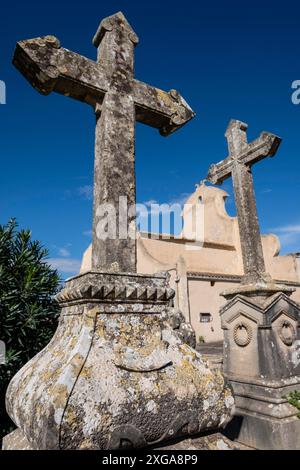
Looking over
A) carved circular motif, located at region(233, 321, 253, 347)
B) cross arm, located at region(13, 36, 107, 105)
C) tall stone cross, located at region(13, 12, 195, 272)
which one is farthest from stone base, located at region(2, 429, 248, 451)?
carved circular motif, located at region(233, 321, 253, 347)

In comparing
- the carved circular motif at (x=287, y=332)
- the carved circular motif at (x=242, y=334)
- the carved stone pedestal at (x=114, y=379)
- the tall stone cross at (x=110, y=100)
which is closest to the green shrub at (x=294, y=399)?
the carved circular motif at (x=287, y=332)

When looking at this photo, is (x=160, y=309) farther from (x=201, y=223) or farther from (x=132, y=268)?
(x=201, y=223)

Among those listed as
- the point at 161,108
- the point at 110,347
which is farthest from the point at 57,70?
the point at 110,347

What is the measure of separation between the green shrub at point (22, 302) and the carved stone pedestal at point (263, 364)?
3.02 meters

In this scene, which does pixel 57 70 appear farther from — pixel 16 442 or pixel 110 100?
pixel 16 442

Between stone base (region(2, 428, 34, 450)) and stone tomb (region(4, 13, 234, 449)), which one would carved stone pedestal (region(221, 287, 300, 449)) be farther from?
stone base (region(2, 428, 34, 450))

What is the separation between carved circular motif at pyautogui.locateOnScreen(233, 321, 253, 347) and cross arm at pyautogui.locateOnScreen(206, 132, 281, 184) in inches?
130

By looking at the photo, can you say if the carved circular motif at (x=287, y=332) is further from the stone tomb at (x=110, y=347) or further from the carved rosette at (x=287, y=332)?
the stone tomb at (x=110, y=347)

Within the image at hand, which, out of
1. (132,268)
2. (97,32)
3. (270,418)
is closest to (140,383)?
(132,268)

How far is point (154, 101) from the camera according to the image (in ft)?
9.14

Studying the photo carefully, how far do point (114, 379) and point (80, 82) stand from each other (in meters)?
2.19

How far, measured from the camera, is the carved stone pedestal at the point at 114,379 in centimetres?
143

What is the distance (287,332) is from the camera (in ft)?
16.0

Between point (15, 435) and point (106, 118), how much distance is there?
229 cm
